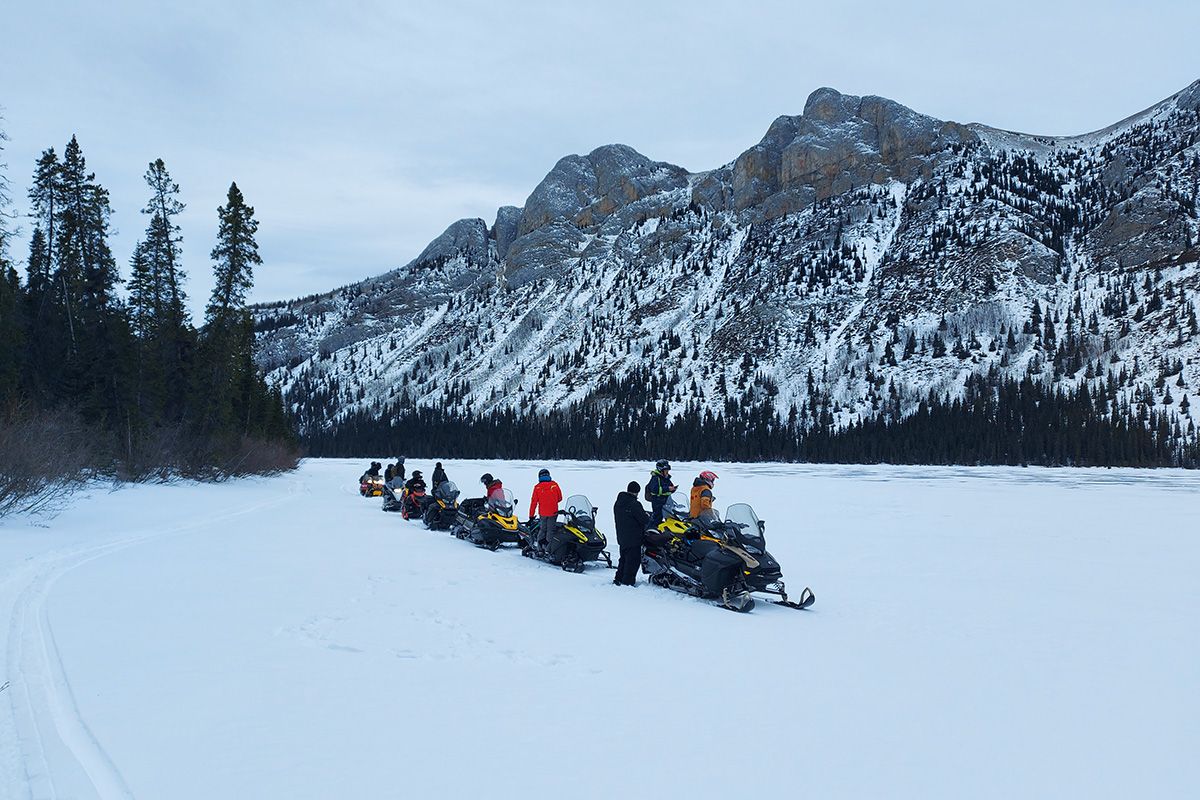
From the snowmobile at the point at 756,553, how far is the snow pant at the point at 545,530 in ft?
13.3

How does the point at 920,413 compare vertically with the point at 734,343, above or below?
below

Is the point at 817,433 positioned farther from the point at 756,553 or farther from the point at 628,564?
the point at 756,553

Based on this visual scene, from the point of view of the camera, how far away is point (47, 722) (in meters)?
5.33

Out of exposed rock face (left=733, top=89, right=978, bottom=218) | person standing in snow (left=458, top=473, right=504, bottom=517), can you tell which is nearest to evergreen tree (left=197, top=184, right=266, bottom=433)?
person standing in snow (left=458, top=473, right=504, bottom=517)

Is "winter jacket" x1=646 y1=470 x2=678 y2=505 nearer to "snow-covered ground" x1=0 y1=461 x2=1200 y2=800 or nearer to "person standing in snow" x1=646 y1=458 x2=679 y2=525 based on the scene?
"person standing in snow" x1=646 y1=458 x2=679 y2=525

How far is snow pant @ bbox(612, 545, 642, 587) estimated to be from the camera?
1263cm

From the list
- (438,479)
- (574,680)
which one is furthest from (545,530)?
(438,479)

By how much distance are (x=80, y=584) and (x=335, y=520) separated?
11669 mm

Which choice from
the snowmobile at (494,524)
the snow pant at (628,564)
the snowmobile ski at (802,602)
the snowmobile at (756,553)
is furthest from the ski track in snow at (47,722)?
the snowmobile at (494,524)

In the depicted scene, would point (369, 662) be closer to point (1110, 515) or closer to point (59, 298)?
point (1110, 515)

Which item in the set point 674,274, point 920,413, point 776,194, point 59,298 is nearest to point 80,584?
point 59,298

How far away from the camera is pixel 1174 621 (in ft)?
31.3

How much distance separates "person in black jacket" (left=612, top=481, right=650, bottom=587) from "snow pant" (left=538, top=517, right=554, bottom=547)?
2326mm

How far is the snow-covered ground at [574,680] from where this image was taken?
15.7 ft
